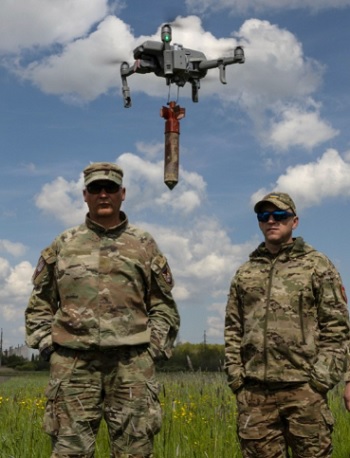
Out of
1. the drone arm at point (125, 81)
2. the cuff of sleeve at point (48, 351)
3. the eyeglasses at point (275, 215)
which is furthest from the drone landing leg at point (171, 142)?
the cuff of sleeve at point (48, 351)

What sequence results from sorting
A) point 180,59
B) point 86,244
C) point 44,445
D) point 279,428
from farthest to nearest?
point 180,59, point 44,445, point 279,428, point 86,244

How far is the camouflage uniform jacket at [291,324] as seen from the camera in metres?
4.77

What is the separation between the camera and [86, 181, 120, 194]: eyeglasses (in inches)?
173

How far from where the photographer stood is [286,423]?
4.84 meters

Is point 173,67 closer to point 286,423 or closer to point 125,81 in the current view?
point 125,81

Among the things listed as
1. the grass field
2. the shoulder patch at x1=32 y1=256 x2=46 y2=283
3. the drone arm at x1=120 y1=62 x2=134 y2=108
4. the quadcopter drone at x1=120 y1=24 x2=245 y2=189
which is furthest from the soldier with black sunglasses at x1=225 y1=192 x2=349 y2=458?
the drone arm at x1=120 y1=62 x2=134 y2=108

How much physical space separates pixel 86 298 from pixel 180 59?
23.5 metres

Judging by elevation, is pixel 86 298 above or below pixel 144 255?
below

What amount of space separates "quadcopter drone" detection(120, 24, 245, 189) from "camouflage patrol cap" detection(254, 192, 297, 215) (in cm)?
1965

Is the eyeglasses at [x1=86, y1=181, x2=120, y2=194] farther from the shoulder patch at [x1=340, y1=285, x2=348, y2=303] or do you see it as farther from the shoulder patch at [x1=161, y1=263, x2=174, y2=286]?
the shoulder patch at [x1=340, y1=285, x2=348, y2=303]

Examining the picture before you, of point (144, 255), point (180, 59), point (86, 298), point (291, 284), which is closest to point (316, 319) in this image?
point (291, 284)

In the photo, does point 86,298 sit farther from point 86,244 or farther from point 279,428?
point 279,428

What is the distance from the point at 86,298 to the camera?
14.1 feet

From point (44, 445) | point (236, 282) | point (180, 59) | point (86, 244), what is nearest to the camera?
point (86, 244)
